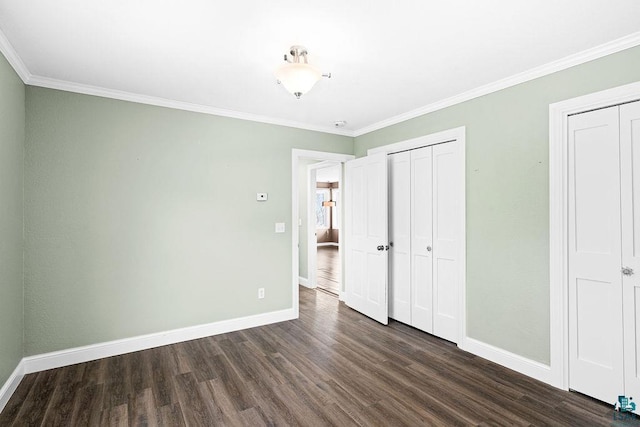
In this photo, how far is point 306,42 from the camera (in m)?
2.26

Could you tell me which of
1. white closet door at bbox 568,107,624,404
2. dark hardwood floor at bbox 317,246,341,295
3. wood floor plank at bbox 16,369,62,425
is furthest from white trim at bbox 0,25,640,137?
dark hardwood floor at bbox 317,246,341,295

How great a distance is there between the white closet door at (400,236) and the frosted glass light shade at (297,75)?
2.08m

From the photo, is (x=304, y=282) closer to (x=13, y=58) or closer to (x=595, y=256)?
(x=595, y=256)

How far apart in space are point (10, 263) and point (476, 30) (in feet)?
12.3

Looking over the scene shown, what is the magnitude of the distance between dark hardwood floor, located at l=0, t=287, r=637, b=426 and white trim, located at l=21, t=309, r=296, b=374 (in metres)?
0.08

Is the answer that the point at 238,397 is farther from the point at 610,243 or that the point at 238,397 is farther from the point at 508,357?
the point at 610,243

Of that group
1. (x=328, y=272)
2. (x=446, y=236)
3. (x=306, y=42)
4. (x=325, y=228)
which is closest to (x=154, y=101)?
(x=306, y=42)

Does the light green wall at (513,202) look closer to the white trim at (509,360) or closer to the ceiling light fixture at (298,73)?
the white trim at (509,360)

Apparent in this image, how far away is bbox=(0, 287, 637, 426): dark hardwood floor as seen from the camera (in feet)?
7.22

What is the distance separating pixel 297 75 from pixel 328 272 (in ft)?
18.7

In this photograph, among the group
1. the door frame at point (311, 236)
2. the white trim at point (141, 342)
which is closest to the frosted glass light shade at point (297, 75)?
the white trim at point (141, 342)

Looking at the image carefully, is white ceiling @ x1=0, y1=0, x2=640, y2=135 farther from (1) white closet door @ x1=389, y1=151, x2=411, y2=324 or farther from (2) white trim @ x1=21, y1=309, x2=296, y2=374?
(2) white trim @ x1=21, y1=309, x2=296, y2=374

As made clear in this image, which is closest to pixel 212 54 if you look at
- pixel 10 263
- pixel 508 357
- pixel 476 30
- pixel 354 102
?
pixel 354 102

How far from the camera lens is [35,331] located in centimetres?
283
